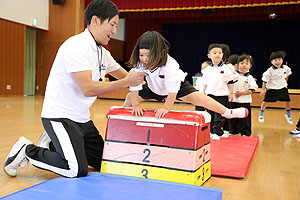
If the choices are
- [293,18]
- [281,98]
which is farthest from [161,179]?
[293,18]

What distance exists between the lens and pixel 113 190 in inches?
66.7

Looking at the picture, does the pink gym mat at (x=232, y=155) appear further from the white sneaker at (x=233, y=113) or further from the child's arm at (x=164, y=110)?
the child's arm at (x=164, y=110)

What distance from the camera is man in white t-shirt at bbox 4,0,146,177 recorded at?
1.96 m

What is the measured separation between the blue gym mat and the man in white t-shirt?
0.17 meters

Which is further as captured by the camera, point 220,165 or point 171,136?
point 220,165

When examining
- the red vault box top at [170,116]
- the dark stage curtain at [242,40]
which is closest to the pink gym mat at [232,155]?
the red vault box top at [170,116]

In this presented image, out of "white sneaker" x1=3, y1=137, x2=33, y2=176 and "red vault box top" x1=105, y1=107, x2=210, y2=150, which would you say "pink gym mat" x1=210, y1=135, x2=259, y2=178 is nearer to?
"red vault box top" x1=105, y1=107, x2=210, y2=150

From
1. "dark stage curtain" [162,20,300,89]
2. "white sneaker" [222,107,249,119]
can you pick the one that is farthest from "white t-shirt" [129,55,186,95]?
"dark stage curtain" [162,20,300,89]

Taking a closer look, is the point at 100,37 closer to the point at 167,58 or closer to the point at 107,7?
the point at 107,7

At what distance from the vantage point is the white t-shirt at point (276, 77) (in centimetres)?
514

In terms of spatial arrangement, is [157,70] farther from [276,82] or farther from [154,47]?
[276,82]

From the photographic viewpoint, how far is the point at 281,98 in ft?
17.0

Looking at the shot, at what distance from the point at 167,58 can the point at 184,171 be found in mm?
836

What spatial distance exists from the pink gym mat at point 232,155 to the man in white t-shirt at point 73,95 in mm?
902
